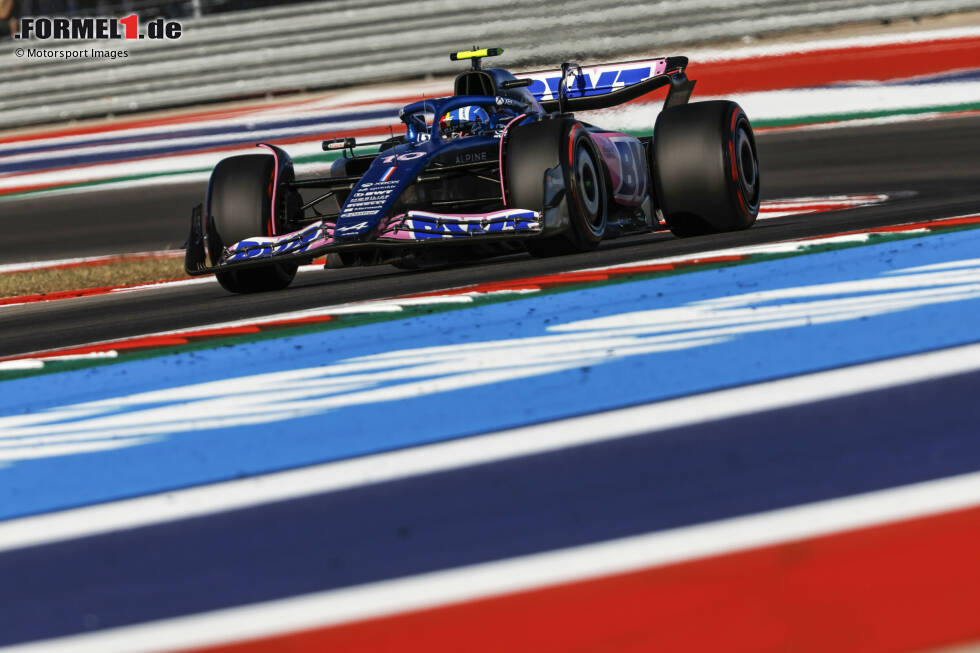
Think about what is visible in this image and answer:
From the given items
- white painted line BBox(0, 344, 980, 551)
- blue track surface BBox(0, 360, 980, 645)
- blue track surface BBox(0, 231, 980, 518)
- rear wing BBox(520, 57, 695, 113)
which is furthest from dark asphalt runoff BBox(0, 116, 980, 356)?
blue track surface BBox(0, 360, 980, 645)

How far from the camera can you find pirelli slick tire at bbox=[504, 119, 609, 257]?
7301 mm

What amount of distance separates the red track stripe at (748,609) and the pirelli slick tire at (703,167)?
17.5 feet

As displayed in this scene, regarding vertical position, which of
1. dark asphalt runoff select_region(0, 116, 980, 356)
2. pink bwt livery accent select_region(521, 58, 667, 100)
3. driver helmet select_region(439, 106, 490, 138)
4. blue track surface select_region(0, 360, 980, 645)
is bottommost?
dark asphalt runoff select_region(0, 116, 980, 356)

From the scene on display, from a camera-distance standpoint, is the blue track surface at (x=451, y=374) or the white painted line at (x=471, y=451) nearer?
the white painted line at (x=471, y=451)

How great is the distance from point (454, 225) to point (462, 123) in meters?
1.14

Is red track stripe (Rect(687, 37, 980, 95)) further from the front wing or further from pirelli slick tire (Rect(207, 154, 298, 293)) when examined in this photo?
the front wing

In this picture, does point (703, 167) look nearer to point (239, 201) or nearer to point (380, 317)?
point (239, 201)

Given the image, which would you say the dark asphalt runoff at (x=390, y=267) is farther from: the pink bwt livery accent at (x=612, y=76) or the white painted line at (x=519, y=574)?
the white painted line at (x=519, y=574)

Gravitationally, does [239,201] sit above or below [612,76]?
below

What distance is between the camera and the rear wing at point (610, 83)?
30.0ft

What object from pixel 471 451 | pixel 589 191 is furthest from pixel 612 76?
pixel 471 451

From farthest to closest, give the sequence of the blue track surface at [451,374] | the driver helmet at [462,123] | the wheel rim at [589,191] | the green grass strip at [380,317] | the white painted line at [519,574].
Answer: the driver helmet at [462,123]
the wheel rim at [589,191]
the green grass strip at [380,317]
the blue track surface at [451,374]
the white painted line at [519,574]

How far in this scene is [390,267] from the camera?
989cm

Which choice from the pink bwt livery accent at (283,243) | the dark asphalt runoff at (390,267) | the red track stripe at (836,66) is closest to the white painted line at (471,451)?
the dark asphalt runoff at (390,267)
